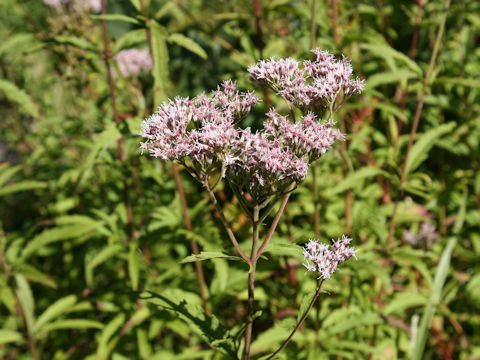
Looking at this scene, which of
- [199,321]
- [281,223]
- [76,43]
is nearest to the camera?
[199,321]

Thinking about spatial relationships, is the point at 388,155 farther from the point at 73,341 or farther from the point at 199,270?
the point at 73,341

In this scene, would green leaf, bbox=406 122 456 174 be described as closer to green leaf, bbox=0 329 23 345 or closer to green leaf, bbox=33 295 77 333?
green leaf, bbox=33 295 77 333

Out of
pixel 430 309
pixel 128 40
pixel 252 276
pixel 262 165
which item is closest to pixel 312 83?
pixel 262 165

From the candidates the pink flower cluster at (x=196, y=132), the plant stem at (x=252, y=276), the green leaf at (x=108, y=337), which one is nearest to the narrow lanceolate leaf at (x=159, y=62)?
the pink flower cluster at (x=196, y=132)

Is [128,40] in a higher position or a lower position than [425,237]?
higher

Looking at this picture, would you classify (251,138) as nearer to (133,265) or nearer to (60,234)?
(133,265)

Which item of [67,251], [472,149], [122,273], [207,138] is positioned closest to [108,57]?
[207,138]
